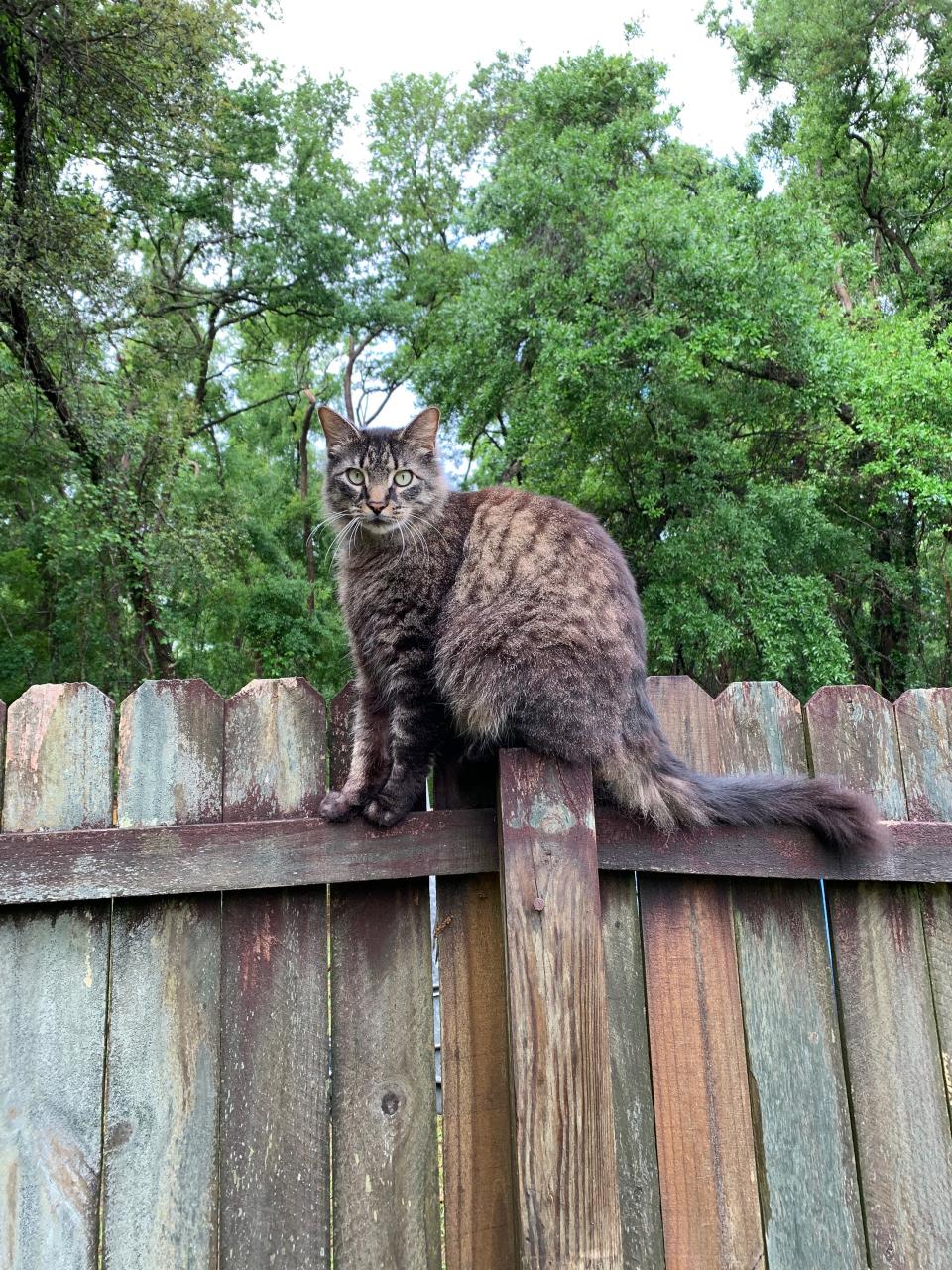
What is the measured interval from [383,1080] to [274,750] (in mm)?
682

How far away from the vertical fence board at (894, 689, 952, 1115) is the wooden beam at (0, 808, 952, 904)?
0.29 ft

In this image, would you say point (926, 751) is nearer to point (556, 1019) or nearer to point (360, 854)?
point (556, 1019)

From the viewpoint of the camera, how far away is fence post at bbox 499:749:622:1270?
1.52m

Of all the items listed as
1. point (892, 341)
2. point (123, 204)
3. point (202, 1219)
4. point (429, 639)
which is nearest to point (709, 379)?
point (892, 341)

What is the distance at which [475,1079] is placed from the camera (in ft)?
5.64

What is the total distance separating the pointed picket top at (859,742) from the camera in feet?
6.52

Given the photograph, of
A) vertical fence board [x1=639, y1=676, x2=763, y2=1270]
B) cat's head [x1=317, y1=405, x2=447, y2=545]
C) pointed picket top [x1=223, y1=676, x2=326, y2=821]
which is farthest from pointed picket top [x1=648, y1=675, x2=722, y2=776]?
cat's head [x1=317, y1=405, x2=447, y2=545]

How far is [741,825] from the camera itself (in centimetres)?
183

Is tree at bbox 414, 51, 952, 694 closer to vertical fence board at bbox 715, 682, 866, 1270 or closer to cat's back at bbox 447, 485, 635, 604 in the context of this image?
cat's back at bbox 447, 485, 635, 604

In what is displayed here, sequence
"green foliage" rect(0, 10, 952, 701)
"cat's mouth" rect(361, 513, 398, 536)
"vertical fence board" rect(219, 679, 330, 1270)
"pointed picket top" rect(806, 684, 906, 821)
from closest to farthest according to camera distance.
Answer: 1. "vertical fence board" rect(219, 679, 330, 1270)
2. "pointed picket top" rect(806, 684, 906, 821)
3. "cat's mouth" rect(361, 513, 398, 536)
4. "green foliage" rect(0, 10, 952, 701)

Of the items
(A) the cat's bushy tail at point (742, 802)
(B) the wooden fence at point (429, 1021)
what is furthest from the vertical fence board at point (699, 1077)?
(A) the cat's bushy tail at point (742, 802)

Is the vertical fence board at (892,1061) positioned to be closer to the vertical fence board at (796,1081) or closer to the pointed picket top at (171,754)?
the vertical fence board at (796,1081)

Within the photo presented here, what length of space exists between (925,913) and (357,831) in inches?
Answer: 48.8

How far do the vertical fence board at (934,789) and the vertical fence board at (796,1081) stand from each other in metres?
0.24
